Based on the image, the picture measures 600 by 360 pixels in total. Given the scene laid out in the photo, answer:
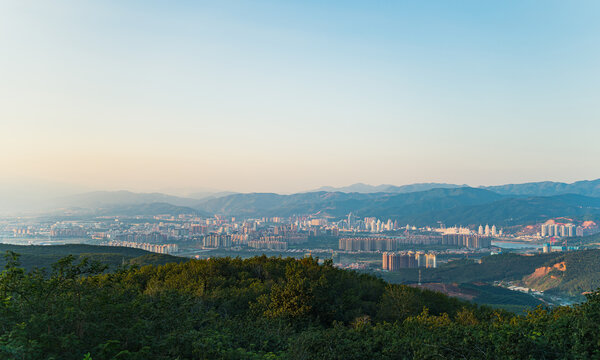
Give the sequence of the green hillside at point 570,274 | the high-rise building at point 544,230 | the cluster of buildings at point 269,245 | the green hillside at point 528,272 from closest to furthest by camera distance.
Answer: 1. the green hillside at point 570,274
2. the green hillside at point 528,272
3. the cluster of buildings at point 269,245
4. the high-rise building at point 544,230

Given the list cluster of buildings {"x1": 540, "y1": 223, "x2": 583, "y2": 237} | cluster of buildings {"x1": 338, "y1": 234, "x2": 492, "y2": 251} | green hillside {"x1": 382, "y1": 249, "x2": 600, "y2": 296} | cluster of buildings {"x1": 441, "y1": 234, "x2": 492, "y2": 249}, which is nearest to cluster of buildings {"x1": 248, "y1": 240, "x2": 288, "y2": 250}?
cluster of buildings {"x1": 338, "y1": 234, "x2": 492, "y2": 251}

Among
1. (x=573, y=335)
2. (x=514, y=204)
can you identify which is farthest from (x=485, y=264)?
(x=514, y=204)

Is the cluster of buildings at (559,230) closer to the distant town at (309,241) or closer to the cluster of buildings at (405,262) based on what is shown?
the distant town at (309,241)

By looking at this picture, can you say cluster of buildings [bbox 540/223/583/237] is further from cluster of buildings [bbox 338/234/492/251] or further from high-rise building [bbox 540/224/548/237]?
cluster of buildings [bbox 338/234/492/251]

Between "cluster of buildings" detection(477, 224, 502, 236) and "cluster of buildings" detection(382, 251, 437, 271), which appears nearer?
"cluster of buildings" detection(382, 251, 437, 271)

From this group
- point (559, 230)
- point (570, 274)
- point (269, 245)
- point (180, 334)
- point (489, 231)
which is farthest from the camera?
point (489, 231)

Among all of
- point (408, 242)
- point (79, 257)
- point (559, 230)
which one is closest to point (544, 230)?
point (559, 230)

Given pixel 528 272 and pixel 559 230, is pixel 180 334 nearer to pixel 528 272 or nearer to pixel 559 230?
pixel 528 272

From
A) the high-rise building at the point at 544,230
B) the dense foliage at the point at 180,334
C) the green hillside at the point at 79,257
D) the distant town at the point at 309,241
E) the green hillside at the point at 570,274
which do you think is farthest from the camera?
the high-rise building at the point at 544,230

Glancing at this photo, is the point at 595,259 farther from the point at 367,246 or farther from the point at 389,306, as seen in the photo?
the point at 389,306

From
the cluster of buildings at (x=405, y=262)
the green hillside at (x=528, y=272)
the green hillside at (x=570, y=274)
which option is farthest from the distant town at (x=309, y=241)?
the green hillside at (x=570, y=274)

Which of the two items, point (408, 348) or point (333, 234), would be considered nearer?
point (408, 348)
